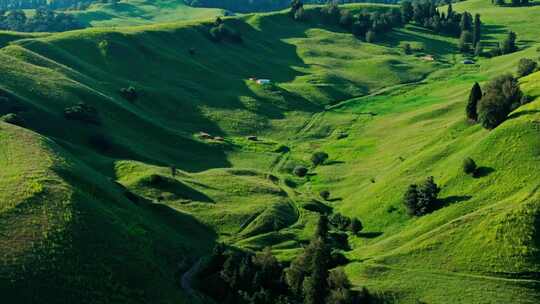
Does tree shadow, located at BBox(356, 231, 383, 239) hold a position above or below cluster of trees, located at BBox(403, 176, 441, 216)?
below

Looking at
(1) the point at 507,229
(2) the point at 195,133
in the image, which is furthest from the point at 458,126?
(2) the point at 195,133

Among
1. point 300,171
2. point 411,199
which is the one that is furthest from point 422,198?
point 300,171

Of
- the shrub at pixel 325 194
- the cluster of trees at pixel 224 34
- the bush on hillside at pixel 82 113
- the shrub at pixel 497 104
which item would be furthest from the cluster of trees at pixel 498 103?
the cluster of trees at pixel 224 34

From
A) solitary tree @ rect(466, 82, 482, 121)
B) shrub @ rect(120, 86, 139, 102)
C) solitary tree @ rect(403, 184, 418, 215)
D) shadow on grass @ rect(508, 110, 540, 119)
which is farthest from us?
shrub @ rect(120, 86, 139, 102)

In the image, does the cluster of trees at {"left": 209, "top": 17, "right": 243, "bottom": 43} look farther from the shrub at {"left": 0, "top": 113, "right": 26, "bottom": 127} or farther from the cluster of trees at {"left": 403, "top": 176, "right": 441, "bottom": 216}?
the cluster of trees at {"left": 403, "top": 176, "right": 441, "bottom": 216}

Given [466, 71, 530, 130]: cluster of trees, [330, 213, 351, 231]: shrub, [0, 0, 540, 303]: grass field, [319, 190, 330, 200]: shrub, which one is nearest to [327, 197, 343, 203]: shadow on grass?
[0, 0, 540, 303]: grass field

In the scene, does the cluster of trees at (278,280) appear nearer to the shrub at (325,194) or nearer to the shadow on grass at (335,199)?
the shadow on grass at (335,199)

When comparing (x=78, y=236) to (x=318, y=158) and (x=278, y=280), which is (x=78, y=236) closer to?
(x=278, y=280)

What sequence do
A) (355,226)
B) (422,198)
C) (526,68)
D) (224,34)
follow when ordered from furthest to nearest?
(224,34) → (526,68) → (355,226) → (422,198)
